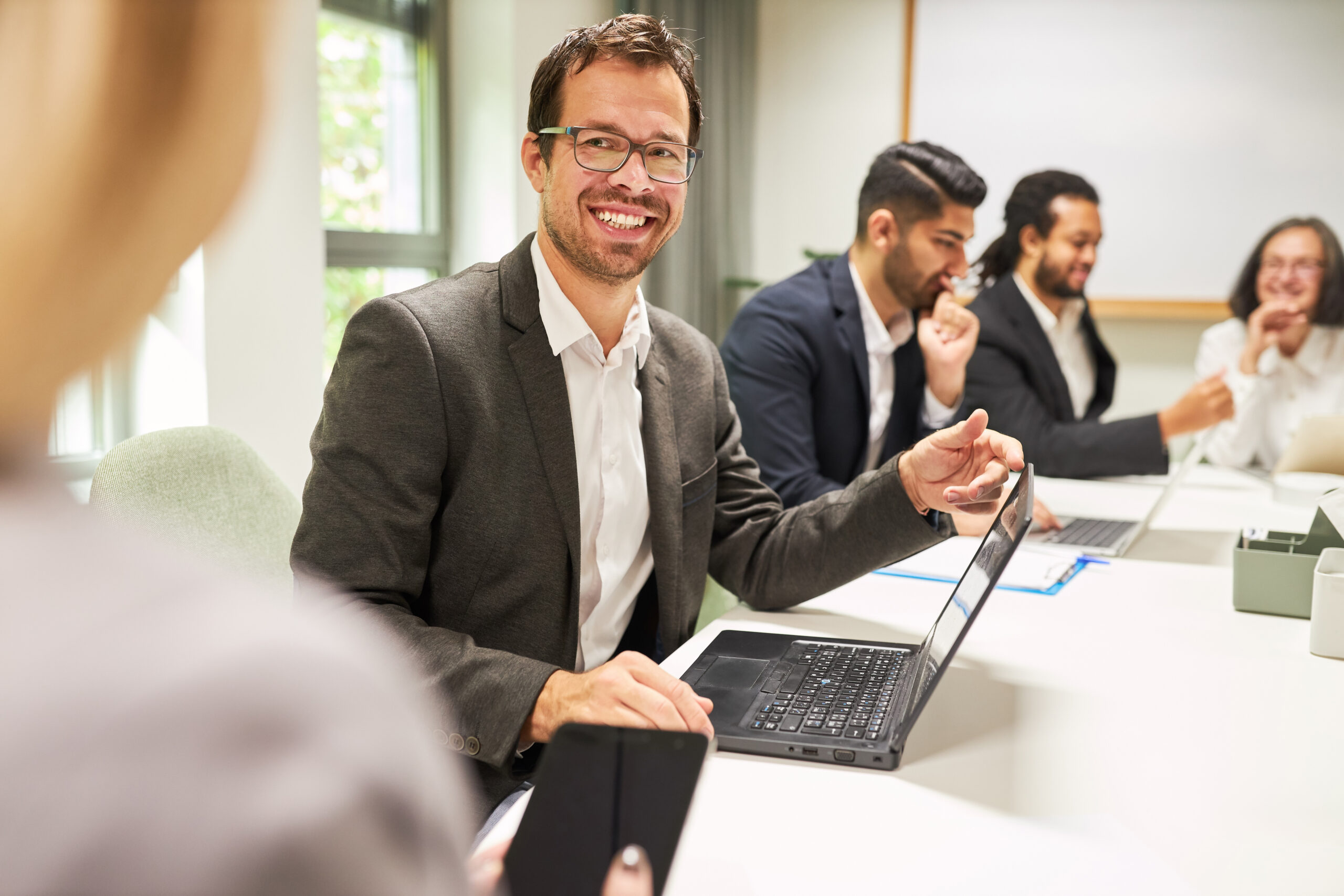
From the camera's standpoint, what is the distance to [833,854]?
821 millimetres

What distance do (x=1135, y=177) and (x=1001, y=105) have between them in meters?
0.64

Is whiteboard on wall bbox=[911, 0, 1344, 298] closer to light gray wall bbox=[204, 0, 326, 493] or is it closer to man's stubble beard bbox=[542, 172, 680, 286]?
light gray wall bbox=[204, 0, 326, 493]

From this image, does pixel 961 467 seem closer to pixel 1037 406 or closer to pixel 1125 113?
pixel 1037 406

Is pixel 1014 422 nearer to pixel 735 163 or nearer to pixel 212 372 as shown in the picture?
pixel 212 372

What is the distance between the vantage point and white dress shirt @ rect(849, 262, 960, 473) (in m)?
2.32

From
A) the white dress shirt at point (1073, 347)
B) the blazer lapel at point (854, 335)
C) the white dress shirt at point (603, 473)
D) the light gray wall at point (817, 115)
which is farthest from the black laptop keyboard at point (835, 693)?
the light gray wall at point (817, 115)

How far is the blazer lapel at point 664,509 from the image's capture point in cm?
140

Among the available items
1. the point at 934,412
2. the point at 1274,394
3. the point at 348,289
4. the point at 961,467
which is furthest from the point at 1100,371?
the point at 348,289

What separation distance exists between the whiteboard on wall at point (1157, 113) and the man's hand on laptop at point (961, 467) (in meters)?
3.53

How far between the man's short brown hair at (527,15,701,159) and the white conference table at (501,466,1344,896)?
2.43 feet

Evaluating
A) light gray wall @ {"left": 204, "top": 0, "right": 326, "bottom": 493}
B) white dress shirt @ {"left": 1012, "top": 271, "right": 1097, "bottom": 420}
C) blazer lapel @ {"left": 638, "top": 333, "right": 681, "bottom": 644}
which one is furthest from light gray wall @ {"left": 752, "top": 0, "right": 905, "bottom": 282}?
blazer lapel @ {"left": 638, "top": 333, "right": 681, "bottom": 644}

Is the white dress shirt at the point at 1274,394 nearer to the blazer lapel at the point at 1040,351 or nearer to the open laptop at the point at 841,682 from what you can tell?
the blazer lapel at the point at 1040,351

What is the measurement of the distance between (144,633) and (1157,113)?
4937mm

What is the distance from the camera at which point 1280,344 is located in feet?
10.7
